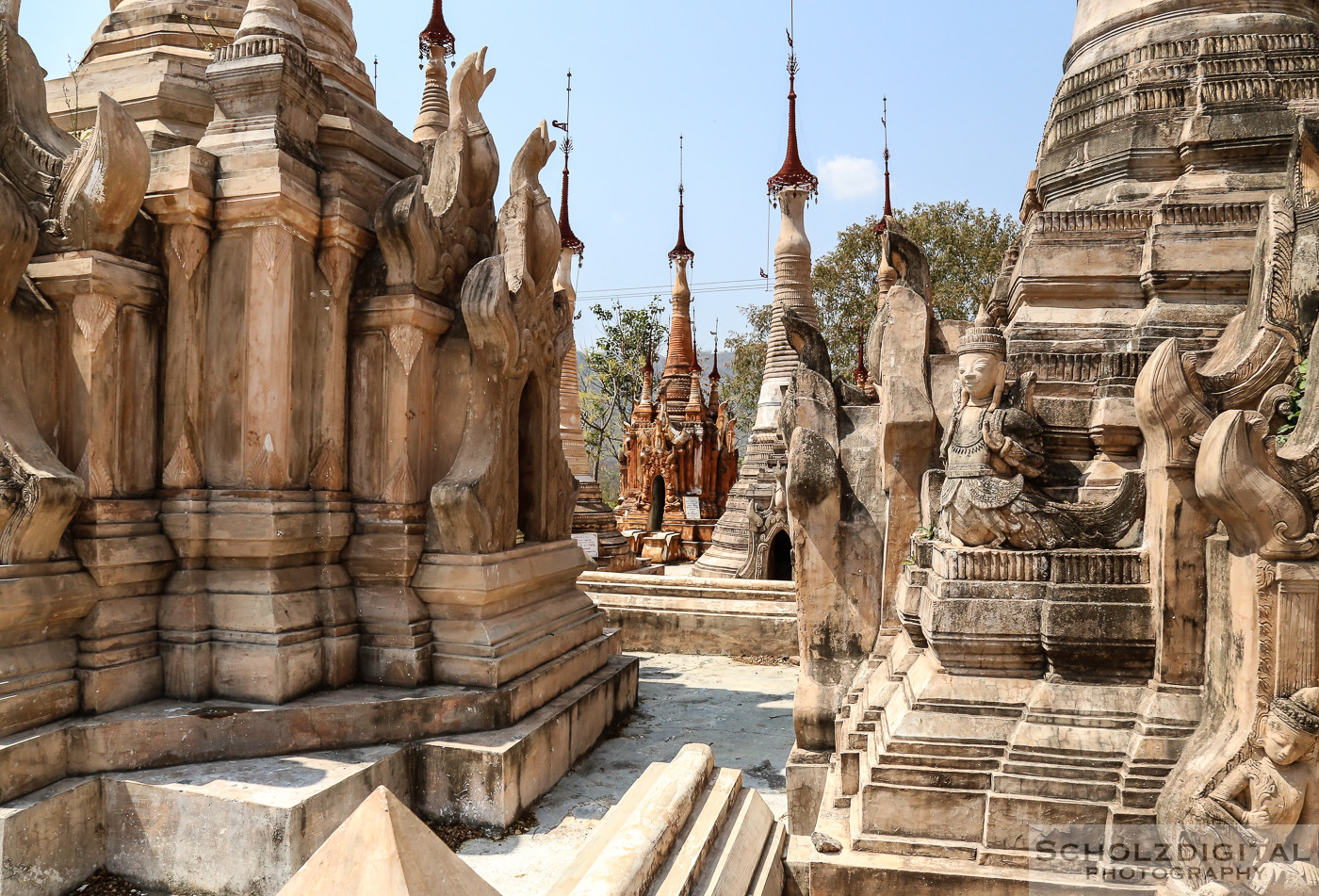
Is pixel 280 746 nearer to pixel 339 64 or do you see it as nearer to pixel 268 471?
pixel 268 471

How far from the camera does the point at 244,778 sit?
4.11 metres

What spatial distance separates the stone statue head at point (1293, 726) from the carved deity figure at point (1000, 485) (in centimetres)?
93

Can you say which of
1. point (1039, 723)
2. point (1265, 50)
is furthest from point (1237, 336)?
point (1265, 50)

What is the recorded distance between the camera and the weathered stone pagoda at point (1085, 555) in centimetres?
304

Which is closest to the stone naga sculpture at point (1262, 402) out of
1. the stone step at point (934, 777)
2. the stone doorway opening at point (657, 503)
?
the stone step at point (934, 777)

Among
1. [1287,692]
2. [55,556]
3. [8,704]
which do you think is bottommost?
[8,704]

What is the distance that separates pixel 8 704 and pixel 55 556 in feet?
2.56

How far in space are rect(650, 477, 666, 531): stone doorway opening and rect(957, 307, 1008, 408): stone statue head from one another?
64.5 ft

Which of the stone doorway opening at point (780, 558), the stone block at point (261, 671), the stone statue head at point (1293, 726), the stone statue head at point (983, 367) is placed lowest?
the stone doorway opening at point (780, 558)

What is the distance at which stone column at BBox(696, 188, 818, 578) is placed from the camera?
16.8 metres

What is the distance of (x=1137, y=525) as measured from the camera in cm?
375

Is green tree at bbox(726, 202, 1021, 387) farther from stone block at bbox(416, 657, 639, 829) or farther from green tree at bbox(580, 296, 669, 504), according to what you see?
stone block at bbox(416, 657, 639, 829)

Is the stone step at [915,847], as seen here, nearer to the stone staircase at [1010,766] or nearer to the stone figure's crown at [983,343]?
the stone staircase at [1010,766]

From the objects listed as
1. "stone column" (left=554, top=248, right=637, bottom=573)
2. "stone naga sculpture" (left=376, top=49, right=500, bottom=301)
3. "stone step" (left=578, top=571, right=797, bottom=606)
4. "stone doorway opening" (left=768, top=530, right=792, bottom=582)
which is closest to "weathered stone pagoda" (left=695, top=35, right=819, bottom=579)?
"stone doorway opening" (left=768, top=530, right=792, bottom=582)
